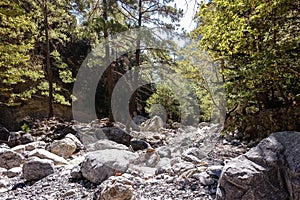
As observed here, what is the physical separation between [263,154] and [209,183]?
72 cm

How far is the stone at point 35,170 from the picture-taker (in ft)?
10.6

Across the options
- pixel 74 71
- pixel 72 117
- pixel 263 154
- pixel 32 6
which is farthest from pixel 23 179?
pixel 74 71

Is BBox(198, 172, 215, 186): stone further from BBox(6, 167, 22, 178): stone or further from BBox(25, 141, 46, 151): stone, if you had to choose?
BBox(25, 141, 46, 151): stone

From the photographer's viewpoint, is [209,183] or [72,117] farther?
[72,117]

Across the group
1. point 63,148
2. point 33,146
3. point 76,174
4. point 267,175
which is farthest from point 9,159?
point 267,175

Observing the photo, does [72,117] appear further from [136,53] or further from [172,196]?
[172,196]

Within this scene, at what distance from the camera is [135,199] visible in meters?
2.41

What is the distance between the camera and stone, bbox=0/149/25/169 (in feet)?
13.2

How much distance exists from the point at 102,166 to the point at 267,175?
6.34ft

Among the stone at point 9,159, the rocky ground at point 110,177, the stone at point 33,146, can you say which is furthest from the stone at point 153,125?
the stone at point 9,159

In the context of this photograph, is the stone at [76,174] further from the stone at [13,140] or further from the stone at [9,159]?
the stone at [13,140]

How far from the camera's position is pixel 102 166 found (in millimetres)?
2979

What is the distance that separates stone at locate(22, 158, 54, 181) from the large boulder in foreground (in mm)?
2497

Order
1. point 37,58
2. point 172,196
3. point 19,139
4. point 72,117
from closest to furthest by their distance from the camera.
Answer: point 172,196
point 19,139
point 37,58
point 72,117
